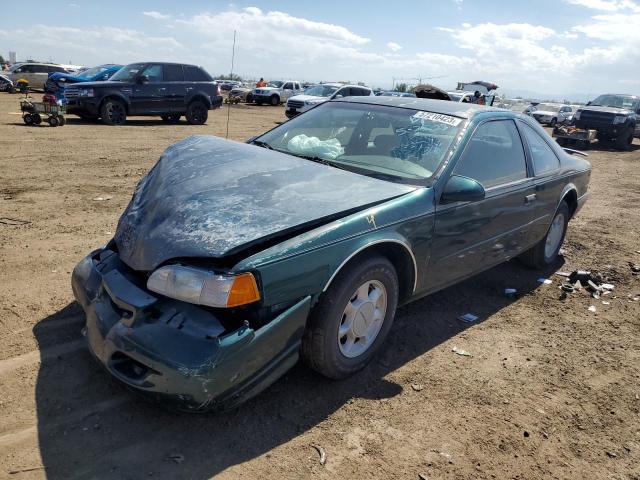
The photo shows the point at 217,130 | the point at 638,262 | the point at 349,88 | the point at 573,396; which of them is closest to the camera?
the point at 573,396

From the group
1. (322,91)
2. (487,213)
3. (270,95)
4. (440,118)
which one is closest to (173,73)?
(322,91)

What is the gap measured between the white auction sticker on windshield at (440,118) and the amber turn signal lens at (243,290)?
6.94 feet

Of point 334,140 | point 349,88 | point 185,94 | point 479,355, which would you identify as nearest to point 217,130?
point 185,94

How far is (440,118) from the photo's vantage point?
3785 mm

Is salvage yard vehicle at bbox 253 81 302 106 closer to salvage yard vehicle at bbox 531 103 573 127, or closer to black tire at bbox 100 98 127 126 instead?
salvage yard vehicle at bbox 531 103 573 127

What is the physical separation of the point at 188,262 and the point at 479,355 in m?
2.15

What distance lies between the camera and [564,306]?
175 inches

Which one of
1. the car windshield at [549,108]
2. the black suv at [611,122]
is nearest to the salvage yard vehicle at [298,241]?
the black suv at [611,122]

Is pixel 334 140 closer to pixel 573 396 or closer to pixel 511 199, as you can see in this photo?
pixel 511 199

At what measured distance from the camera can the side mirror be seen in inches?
127

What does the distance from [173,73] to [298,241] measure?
47.2ft

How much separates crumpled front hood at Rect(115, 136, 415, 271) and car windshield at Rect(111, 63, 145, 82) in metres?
12.3

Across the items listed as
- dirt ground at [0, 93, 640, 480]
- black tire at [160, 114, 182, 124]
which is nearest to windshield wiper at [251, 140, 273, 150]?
dirt ground at [0, 93, 640, 480]

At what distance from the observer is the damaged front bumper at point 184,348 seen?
2266 mm
